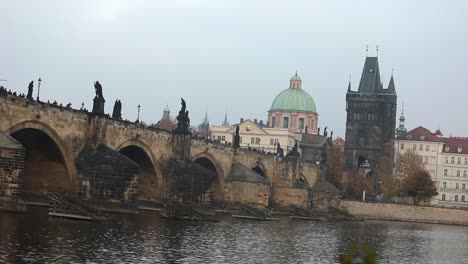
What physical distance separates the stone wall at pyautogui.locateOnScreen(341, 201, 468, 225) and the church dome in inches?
2179

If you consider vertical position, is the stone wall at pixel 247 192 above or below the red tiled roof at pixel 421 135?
below

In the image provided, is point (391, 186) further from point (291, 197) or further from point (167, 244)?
point (167, 244)

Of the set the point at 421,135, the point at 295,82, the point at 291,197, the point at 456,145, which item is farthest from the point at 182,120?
the point at 295,82

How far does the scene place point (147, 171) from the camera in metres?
54.8

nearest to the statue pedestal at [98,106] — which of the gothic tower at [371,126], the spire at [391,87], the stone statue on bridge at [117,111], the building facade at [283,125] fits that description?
the stone statue on bridge at [117,111]

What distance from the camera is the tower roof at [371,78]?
120 m

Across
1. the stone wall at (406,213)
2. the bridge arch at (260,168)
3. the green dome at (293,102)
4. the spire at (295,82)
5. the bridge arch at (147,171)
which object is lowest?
the stone wall at (406,213)

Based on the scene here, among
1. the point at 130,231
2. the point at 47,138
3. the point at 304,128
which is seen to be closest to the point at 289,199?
the point at 47,138

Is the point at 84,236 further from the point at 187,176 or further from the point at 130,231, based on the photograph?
the point at 187,176

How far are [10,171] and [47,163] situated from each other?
1137cm

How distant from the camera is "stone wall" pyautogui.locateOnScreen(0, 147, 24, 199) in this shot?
32219mm

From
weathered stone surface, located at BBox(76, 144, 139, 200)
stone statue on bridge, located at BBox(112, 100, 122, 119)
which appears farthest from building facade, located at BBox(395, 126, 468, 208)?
weathered stone surface, located at BBox(76, 144, 139, 200)

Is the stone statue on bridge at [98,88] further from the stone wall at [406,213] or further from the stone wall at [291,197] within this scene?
the stone wall at [406,213]

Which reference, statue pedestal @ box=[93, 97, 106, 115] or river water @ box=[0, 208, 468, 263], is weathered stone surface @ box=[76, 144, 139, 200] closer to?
river water @ box=[0, 208, 468, 263]
